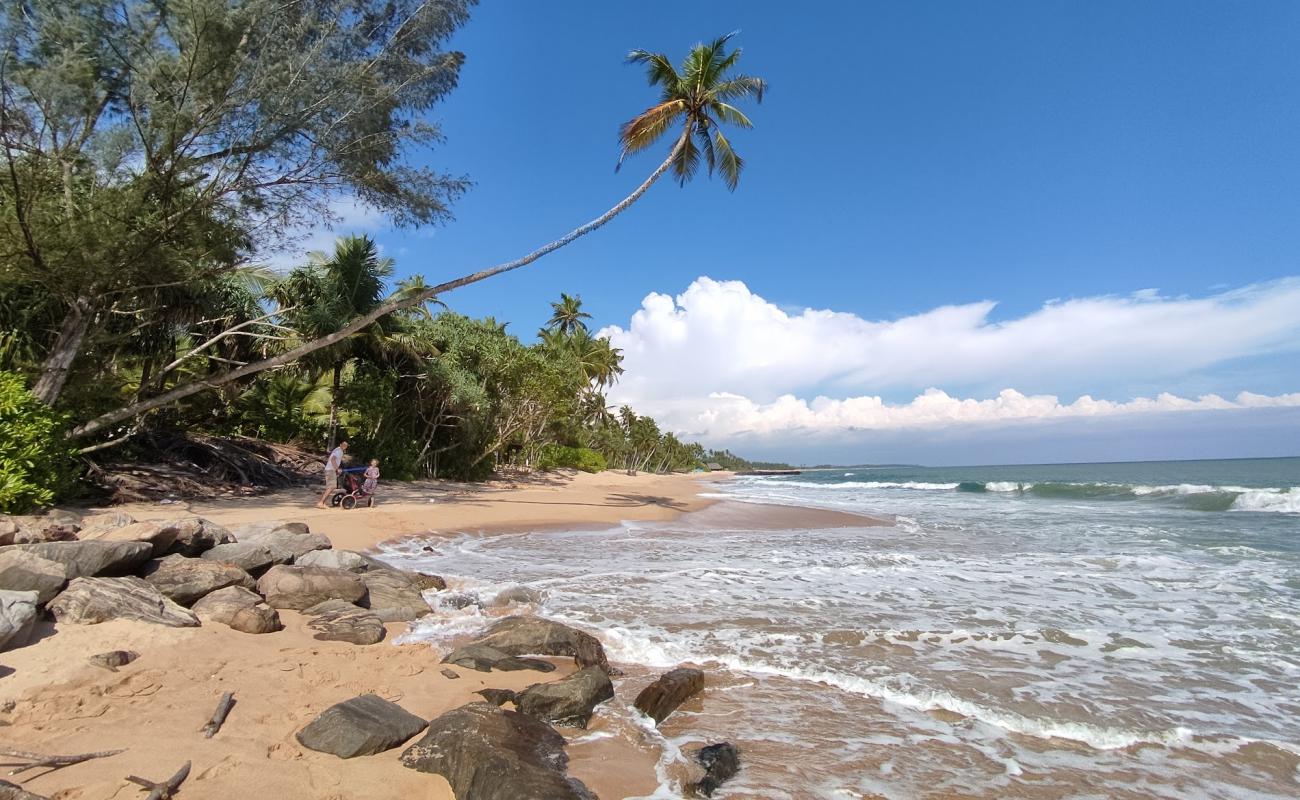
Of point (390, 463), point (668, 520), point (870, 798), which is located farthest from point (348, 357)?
point (870, 798)

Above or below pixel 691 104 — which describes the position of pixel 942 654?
below

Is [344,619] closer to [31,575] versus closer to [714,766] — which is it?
[31,575]

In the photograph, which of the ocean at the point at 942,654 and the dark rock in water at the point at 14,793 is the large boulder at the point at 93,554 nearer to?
the ocean at the point at 942,654

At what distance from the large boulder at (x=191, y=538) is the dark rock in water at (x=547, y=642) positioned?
348 centimetres

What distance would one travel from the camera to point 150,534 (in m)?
5.73

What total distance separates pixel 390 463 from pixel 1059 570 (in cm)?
1959

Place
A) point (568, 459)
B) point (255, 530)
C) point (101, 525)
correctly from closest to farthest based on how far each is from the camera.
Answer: point (101, 525) < point (255, 530) < point (568, 459)

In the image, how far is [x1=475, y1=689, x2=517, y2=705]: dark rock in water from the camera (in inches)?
158

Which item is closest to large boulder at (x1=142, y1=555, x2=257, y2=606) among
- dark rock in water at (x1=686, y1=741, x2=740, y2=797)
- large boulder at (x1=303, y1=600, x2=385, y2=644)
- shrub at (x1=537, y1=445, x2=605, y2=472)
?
large boulder at (x1=303, y1=600, x2=385, y2=644)

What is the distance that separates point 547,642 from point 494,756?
6.36ft

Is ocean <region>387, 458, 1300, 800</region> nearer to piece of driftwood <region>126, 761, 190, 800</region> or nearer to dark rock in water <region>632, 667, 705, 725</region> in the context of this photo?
dark rock in water <region>632, 667, 705, 725</region>

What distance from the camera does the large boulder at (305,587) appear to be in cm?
564

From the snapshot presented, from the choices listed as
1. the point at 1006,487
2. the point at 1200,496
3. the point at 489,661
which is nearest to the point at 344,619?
the point at 489,661

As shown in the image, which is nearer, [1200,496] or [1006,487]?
[1200,496]
